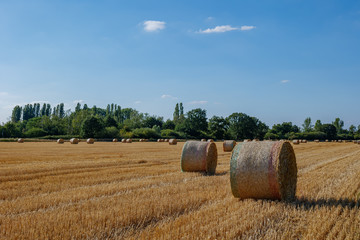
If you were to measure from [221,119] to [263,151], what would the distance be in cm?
8462

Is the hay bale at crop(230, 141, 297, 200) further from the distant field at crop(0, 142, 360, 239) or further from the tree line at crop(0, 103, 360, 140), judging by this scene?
the tree line at crop(0, 103, 360, 140)

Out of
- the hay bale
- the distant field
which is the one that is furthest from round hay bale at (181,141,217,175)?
the hay bale

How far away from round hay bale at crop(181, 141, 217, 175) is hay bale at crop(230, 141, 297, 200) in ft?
12.4

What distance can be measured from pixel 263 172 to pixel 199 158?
4.40m

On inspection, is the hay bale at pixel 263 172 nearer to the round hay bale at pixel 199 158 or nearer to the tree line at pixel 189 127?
the round hay bale at pixel 199 158

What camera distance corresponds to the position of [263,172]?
253 inches

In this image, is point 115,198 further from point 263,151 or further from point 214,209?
point 263,151

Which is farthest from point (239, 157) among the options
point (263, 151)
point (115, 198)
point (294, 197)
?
A: point (115, 198)

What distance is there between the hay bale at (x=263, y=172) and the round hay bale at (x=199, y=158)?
379cm

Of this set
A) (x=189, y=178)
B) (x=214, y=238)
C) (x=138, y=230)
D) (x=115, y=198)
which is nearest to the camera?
(x=214, y=238)

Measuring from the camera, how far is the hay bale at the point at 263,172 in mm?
6305

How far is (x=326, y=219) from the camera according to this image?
16.4 ft

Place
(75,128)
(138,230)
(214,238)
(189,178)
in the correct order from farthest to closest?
1. (75,128)
2. (189,178)
3. (138,230)
4. (214,238)

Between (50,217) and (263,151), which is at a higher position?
(263,151)
